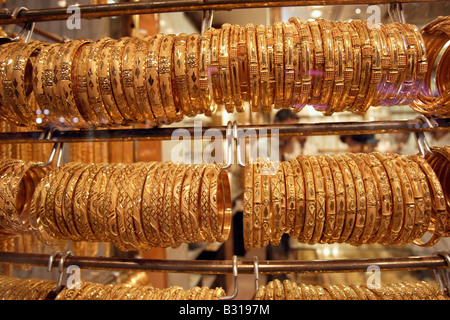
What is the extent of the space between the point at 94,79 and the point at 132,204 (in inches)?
10.6

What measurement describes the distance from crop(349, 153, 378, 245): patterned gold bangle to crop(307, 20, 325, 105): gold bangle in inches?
6.9

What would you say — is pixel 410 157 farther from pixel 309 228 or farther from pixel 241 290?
pixel 241 290

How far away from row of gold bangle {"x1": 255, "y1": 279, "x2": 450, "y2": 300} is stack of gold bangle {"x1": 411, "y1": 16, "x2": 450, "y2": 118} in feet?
1.29

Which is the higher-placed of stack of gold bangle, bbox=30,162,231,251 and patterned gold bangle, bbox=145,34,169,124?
patterned gold bangle, bbox=145,34,169,124

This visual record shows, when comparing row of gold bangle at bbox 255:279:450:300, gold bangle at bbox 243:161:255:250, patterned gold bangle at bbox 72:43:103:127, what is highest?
patterned gold bangle at bbox 72:43:103:127

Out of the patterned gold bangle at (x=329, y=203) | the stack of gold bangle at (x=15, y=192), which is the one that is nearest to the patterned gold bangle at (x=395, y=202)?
the patterned gold bangle at (x=329, y=203)

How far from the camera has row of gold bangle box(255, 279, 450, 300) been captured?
688 millimetres

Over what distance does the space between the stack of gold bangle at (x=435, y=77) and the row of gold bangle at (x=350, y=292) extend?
0.39 m

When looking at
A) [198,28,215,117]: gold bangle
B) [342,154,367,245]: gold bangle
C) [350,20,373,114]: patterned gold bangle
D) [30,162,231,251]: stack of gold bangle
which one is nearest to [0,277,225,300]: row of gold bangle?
[30,162,231,251]: stack of gold bangle

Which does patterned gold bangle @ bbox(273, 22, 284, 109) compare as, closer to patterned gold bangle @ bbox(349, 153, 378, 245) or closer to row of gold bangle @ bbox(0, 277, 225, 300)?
patterned gold bangle @ bbox(349, 153, 378, 245)

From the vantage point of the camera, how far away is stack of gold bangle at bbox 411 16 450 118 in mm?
705

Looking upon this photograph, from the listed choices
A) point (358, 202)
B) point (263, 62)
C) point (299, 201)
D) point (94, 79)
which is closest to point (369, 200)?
point (358, 202)

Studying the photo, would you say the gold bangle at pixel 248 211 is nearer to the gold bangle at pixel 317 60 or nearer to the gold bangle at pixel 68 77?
the gold bangle at pixel 317 60

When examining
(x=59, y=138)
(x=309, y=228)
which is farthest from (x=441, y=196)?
(x=59, y=138)
